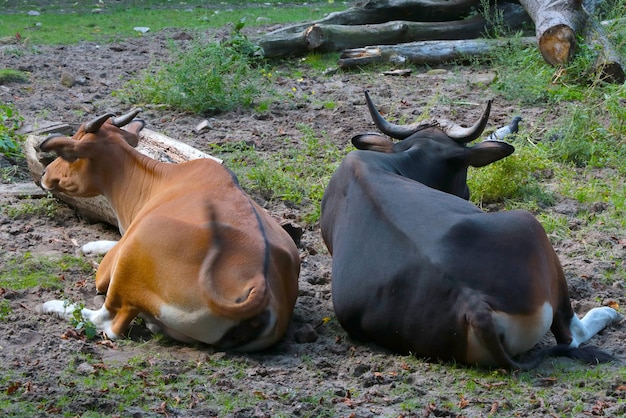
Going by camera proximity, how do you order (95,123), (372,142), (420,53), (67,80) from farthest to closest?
(420,53) → (67,80) → (372,142) → (95,123)

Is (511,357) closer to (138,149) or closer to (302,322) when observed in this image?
(302,322)

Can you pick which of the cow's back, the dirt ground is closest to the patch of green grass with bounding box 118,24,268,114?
the dirt ground

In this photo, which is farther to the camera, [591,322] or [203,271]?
[591,322]

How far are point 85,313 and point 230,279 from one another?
1.03 meters

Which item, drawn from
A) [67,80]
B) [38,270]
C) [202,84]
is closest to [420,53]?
[202,84]

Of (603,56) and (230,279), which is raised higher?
(603,56)

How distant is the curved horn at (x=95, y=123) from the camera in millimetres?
6586

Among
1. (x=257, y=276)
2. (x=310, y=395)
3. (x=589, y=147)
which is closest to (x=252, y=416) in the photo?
(x=310, y=395)

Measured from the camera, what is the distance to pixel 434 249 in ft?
16.4

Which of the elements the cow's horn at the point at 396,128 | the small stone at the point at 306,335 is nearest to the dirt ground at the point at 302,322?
the small stone at the point at 306,335

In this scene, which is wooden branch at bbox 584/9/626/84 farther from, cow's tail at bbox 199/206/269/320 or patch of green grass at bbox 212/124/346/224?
cow's tail at bbox 199/206/269/320

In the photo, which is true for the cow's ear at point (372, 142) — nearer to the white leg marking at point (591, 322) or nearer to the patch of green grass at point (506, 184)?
the patch of green grass at point (506, 184)

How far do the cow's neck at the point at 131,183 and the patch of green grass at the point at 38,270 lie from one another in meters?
0.44

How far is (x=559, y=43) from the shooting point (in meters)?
10.6
